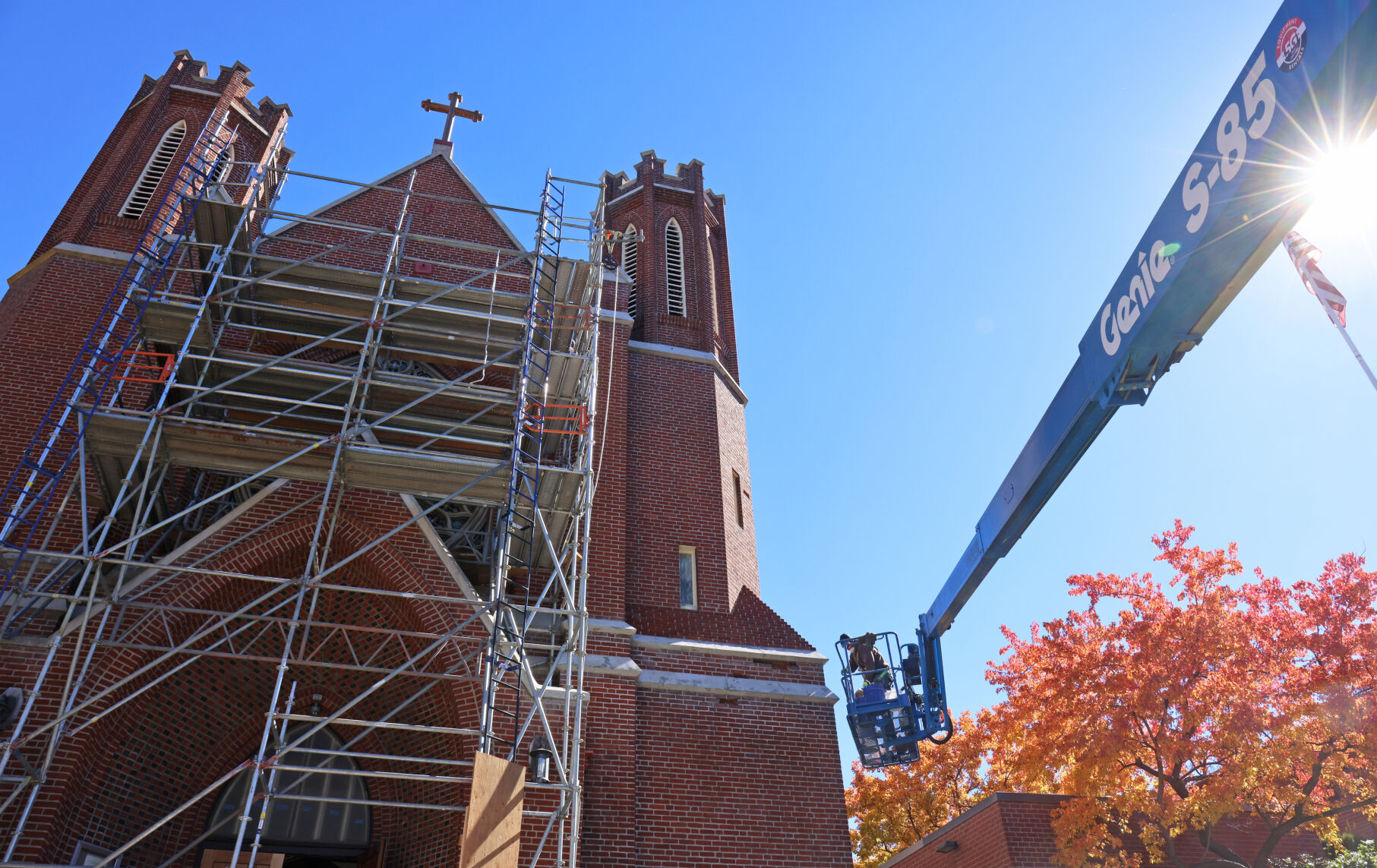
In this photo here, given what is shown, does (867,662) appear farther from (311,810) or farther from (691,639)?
(311,810)

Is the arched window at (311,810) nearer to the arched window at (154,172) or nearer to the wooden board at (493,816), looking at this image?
the wooden board at (493,816)

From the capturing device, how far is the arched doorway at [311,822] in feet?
41.2

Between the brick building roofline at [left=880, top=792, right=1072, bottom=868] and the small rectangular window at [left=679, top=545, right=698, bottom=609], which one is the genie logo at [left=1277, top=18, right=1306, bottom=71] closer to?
the small rectangular window at [left=679, top=545, right=698, bottom=609]

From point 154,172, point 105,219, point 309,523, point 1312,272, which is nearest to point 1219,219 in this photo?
point 1312,272

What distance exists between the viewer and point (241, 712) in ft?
43.0

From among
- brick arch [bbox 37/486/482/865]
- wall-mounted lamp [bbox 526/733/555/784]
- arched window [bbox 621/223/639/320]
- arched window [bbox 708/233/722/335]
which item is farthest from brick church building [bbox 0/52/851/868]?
arched window [bbox 621/223/639/320]

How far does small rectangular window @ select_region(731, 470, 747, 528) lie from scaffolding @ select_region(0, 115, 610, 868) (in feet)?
11.2

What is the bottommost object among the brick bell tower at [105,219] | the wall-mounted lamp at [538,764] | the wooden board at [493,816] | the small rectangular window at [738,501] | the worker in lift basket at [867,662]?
the wooden board at [493,816]

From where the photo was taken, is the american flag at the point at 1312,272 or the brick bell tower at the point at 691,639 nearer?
the american flag at the point at 1312,272

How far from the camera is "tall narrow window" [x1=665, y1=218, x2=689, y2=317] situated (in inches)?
798

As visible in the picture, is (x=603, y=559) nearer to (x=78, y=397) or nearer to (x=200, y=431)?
(x=200, y=431)

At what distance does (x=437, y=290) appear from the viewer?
1489 centimetres

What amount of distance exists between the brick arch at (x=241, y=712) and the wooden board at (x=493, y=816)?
271cm

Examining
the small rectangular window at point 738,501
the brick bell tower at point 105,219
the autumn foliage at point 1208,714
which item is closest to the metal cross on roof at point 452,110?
the brick bell tower at point 105,219
